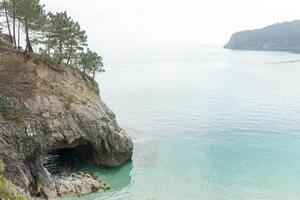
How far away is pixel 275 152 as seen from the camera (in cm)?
6750

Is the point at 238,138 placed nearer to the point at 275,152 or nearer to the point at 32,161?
the point at 275,152

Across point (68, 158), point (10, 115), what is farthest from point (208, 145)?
point (10, 115)

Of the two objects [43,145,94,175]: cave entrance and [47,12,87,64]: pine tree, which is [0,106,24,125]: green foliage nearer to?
[43,145,94,175]: cave entrance

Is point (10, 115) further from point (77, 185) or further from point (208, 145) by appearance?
point (208, 145)

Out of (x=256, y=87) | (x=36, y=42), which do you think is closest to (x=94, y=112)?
Result: (x=36, y=42)

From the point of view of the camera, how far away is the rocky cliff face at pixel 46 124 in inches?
1874

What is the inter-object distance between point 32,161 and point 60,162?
8.74 metres

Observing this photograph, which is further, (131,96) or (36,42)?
(131,96)

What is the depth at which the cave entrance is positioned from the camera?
5512 centimetres

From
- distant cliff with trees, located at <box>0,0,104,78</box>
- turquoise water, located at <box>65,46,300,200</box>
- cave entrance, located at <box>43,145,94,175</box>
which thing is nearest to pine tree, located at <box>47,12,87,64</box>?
distant cliff with trees, located at <box>0,0,104,78</box>

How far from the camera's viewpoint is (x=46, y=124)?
51.7 m

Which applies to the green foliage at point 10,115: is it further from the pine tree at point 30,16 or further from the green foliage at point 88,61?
the green foliage at point 88,61

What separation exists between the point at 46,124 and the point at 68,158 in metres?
9.58

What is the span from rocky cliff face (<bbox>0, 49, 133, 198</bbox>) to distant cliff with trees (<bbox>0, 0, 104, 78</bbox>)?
3.76 meters
